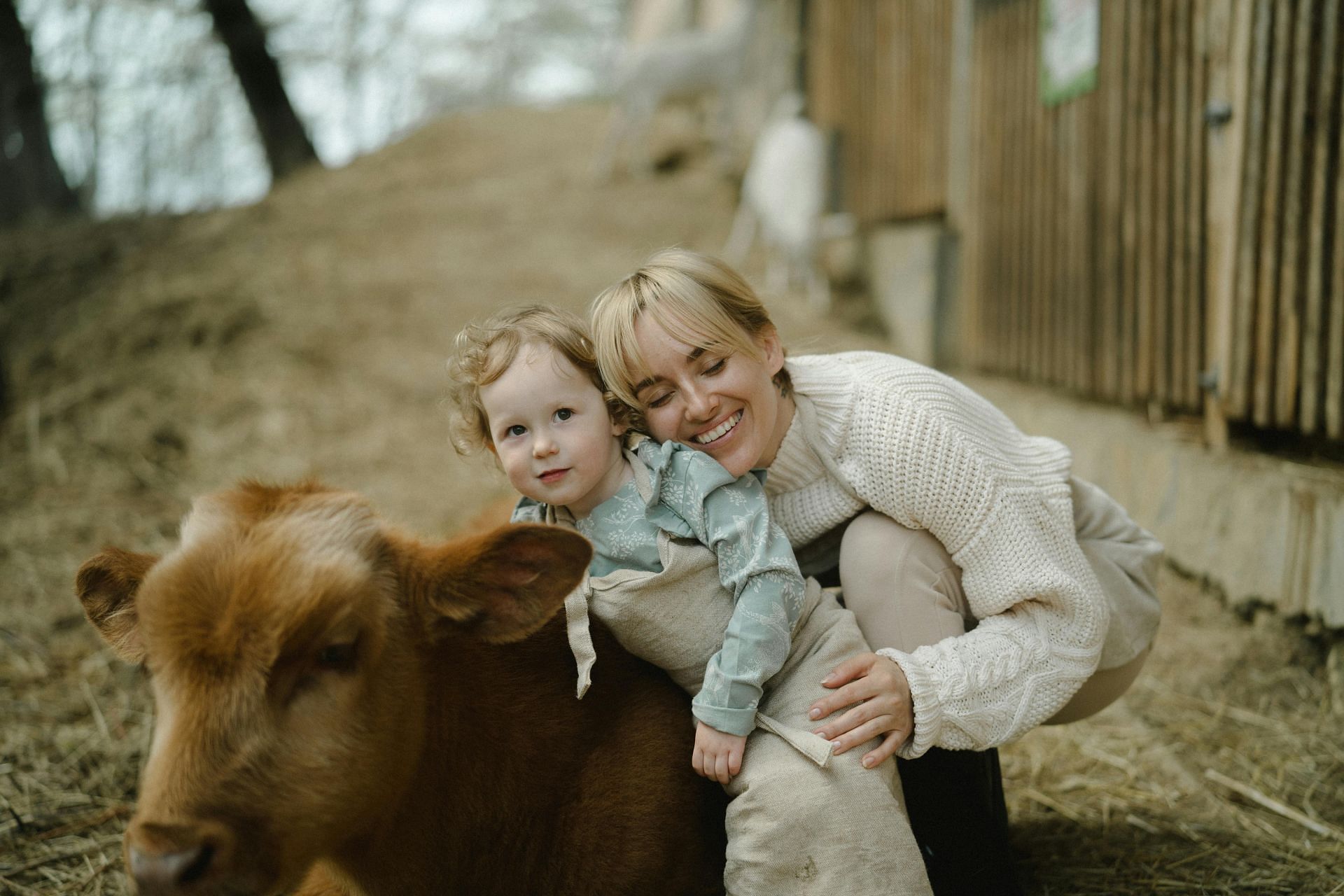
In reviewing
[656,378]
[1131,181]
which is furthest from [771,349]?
[1131,181]

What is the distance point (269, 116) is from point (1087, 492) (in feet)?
43.4

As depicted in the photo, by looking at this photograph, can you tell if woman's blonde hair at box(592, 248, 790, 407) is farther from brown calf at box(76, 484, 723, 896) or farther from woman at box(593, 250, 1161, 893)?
brown calf at box(76, 484, 723, 896)

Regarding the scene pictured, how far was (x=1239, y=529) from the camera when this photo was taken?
159 inches

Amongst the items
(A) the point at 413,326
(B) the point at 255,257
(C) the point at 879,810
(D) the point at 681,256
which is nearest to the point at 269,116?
(B) the point at 255,257

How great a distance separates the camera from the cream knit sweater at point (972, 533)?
234 centimetres

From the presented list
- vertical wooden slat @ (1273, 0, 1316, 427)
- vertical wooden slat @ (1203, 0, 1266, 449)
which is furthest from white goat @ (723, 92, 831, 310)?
vertical wooden slat @ (1273, 0, 1316, 427)

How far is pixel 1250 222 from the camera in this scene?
4.06 metres

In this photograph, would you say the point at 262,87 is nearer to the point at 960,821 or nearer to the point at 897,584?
the point at 897,584

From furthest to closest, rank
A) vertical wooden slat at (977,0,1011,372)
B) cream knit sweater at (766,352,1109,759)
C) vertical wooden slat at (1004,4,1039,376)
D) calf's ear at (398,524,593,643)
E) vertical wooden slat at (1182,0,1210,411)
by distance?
1. vertical wooden slat at (977,0,1011,372)
2. vertical wooden slat at (1004,4,1039,376)
3. vertical wooden slat at (1182,0,1210,411)
4. cream knit sweater at (766,352,1109,759)
5. calf's ear at (398,524,593,643)

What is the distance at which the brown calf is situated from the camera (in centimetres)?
187

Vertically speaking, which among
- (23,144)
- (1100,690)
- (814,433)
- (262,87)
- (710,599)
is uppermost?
(262,87)

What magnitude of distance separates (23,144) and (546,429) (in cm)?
1336

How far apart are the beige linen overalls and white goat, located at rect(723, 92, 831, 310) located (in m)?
7.45

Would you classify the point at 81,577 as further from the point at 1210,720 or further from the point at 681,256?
the point at 1210,720
